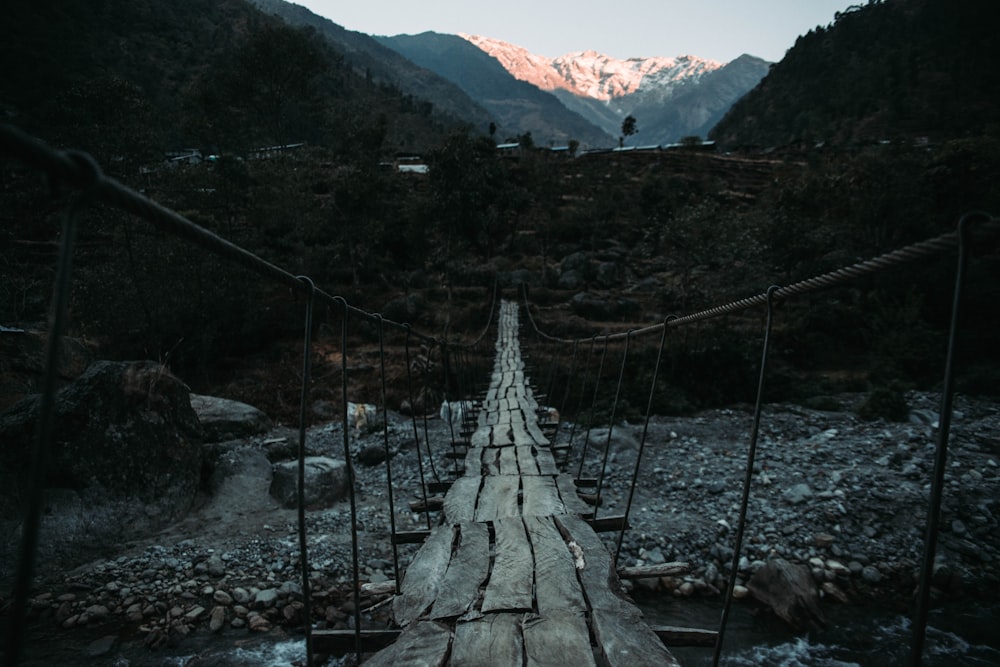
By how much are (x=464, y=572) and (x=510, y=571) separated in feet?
0.53

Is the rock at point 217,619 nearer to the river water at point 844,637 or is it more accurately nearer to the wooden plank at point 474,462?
the wooden plank at point 474,462

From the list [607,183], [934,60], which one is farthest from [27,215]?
[934,60]

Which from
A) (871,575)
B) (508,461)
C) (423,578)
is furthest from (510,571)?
(871,575)

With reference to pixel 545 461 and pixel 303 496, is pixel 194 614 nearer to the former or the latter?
pixel 545 461

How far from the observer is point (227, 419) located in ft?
24.4

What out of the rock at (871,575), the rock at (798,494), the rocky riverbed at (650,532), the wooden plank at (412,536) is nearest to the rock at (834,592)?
the rocky riverbed at (650,532)

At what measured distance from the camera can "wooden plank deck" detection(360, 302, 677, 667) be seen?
1.23 meters

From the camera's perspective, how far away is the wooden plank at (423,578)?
4.65ft

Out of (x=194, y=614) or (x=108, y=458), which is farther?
(x=108, y=458)

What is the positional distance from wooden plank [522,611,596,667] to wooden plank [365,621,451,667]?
0.23 meters

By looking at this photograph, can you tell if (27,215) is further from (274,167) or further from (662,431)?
(662,431)

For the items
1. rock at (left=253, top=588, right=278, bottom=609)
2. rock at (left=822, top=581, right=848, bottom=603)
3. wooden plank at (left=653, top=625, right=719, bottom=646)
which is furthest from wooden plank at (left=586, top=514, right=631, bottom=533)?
rock at (left=822, top=581, right=848, bottom=603)

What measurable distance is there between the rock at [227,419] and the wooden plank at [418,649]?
Result: 712cm

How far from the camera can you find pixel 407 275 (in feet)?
58.4
